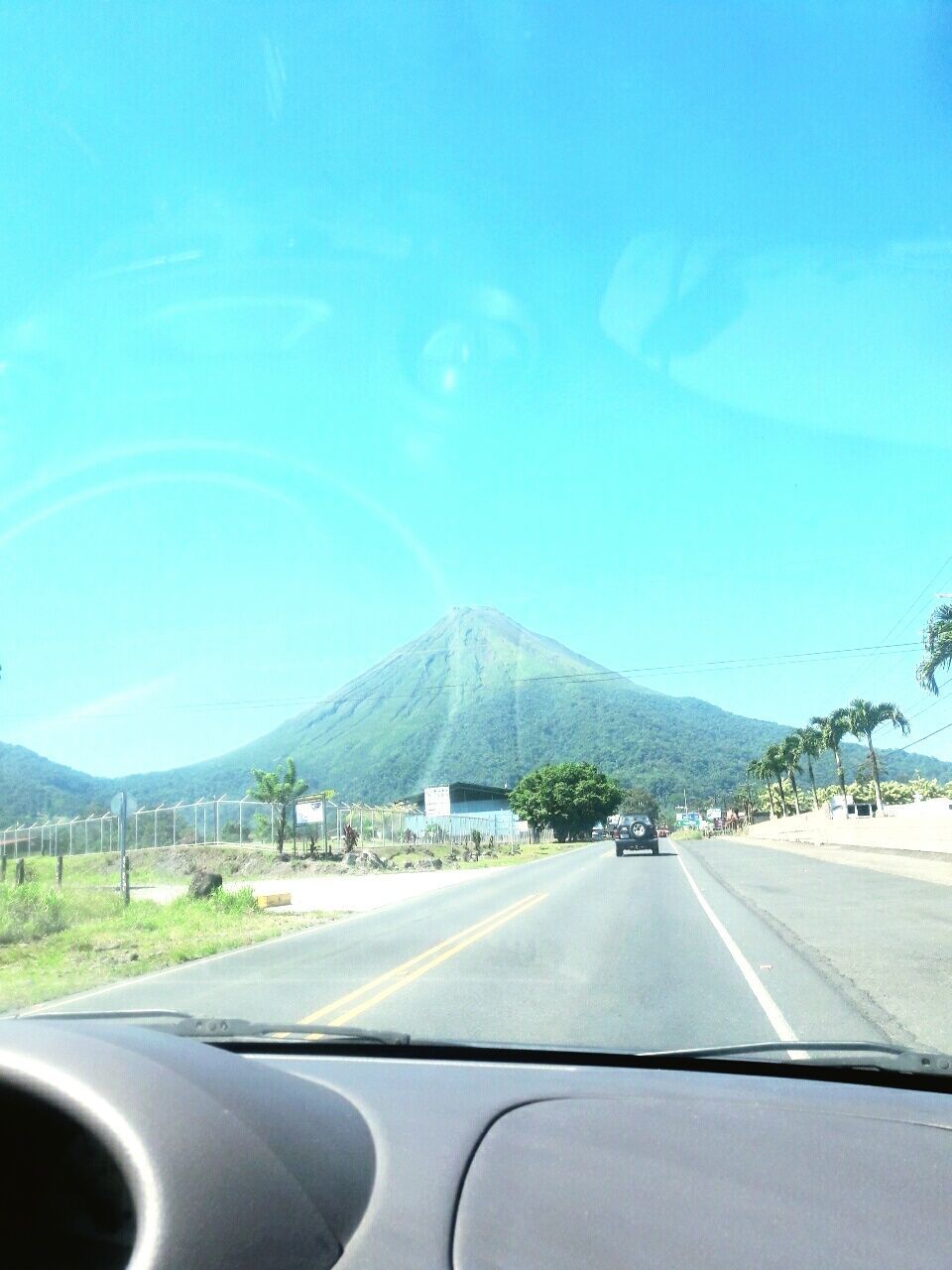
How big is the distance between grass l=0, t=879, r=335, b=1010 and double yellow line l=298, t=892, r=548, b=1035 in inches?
129

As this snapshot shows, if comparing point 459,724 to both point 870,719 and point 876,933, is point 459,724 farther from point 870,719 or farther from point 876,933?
point 876,933

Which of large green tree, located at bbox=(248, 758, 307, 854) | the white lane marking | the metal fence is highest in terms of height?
large green tree, located at bbox=(248, 758, 307, 854)

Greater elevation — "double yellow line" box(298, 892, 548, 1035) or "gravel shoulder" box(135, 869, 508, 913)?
"gravel shoulder" box(135, 869, 508, 913)

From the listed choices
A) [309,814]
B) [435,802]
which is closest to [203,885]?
[309,814]

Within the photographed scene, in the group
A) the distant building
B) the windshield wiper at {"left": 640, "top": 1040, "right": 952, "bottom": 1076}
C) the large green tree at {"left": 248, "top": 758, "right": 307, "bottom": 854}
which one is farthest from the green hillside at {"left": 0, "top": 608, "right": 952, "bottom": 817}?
the windshield wiper at {"left": 640, "top": 1040, "right": 952, "bottom": 1076}

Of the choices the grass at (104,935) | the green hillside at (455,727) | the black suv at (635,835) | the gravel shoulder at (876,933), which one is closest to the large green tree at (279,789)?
the green hillside at (455,727)

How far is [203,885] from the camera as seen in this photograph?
81.0 ft

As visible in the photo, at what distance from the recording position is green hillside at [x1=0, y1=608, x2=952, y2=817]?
91.1 metres

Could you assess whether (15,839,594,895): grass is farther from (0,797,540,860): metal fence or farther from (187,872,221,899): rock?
(187,872,221,899): rock

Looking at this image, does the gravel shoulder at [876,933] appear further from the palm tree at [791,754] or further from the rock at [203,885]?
the palm tree at [791,754]

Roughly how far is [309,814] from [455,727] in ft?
188

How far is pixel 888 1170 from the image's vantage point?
2.87 metres

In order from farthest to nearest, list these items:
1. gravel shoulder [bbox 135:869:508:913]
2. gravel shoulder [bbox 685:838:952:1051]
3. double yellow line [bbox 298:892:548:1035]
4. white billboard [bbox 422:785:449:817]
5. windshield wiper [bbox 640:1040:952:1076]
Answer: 1. white billboard [bbox 422:785:449:817]
2. gravel shoulder [bbox 135:869:508:913]
3. double yellow line [bbox 298:892:548:1035]
4. gravel shoulder [bbox 685:838:952:1051]
5. windshield wiper [bbox 640:1040:952:1076]

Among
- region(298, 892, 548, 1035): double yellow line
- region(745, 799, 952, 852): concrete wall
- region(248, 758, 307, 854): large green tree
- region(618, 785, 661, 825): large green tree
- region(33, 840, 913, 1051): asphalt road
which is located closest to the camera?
region(33, 840, 913, 1051): asphalt road
